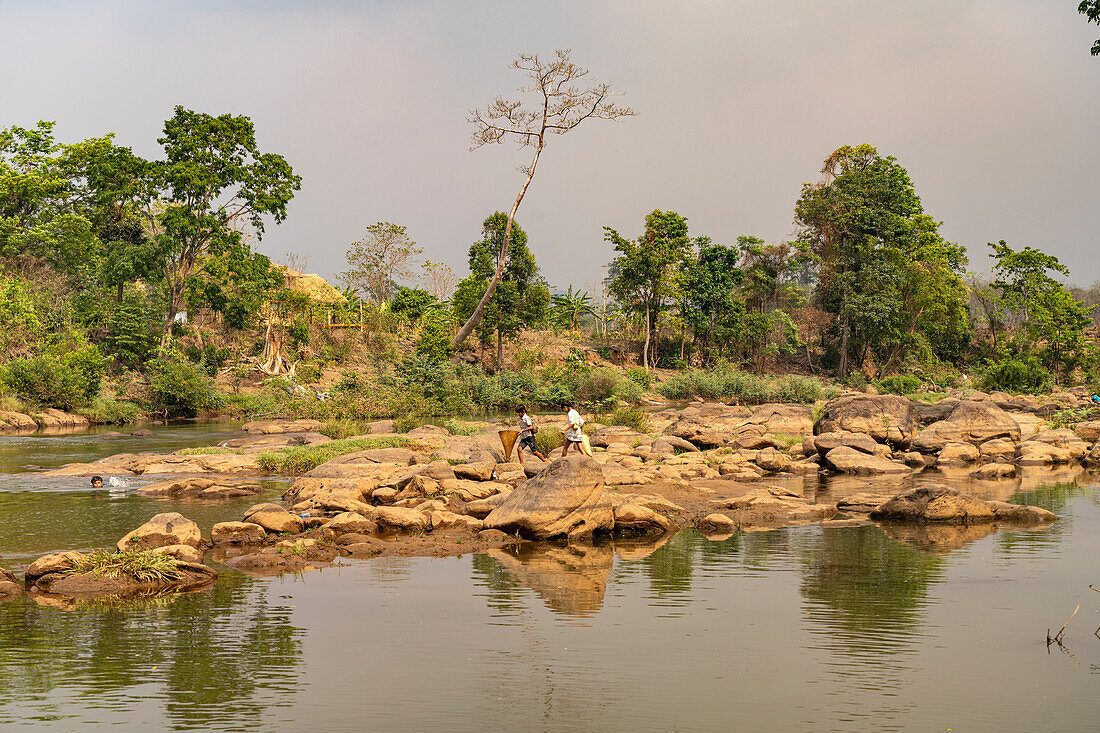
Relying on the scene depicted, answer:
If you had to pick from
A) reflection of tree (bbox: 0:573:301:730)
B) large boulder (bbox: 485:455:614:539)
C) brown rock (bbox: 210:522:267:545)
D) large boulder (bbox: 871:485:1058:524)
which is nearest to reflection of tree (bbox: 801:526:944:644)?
large boulder (bbox: 871:485:1058:524)

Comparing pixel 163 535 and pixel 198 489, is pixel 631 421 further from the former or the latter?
pixel 163 535

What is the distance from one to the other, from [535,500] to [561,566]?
1.55 meters

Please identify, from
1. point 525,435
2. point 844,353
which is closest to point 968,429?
point 525,435

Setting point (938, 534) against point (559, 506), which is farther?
point (938, 534)

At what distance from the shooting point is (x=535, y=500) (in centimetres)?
1098

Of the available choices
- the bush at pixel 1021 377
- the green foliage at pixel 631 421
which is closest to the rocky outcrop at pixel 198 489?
the green foliage at pixel 631 421

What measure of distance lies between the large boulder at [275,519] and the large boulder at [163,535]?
3.08 ft

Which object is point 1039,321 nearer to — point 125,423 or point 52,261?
point 125,423

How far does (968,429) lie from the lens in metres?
20.3

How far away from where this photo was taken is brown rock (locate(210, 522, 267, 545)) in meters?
10.4

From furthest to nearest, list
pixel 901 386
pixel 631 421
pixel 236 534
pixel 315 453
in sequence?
pixel 901 386, pixel 631 421, pixel 315 453, pixel 236 534

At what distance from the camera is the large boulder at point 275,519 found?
1072cm

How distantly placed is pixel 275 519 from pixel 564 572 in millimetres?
3857

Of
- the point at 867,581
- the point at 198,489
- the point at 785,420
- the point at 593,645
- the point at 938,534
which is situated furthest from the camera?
the point at 785,420
